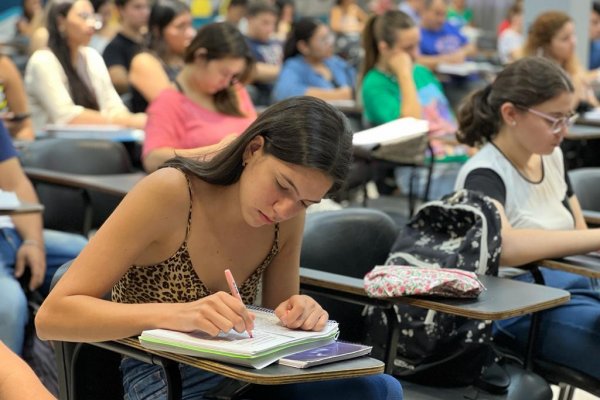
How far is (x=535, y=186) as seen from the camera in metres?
2.93

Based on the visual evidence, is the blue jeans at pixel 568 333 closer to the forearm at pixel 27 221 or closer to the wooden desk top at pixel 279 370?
the wooden desk top at pixel 279 370

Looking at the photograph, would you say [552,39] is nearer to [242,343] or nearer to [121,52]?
[121,52]

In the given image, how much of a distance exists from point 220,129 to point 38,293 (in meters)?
1.16

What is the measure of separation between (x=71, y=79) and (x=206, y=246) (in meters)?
3.28

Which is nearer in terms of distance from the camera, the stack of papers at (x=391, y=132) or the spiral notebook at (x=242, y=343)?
the spiral notebook at (x=242, y=343)

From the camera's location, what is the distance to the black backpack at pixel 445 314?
2406 millimetres

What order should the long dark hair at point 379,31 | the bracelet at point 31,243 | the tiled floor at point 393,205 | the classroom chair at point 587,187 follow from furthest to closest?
the long dark hair at point 379,31
the tiled floor at point 393,205
the classroom chair at point 587,187
the bracelet at point 31,243

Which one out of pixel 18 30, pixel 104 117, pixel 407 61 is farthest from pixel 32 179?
pixel 18 30

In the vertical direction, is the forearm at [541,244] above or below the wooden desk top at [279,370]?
below

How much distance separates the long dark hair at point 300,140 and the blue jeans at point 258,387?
14.4 inches

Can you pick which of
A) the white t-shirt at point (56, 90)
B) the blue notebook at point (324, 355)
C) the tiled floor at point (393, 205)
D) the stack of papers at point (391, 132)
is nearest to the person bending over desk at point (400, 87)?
the tiled floor at point (393, 205)

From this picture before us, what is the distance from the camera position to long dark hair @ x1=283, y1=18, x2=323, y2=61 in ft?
20.2

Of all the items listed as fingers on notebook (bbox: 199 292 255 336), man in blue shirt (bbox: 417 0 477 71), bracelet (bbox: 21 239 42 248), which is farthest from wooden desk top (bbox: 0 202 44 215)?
man in blue shirt (bbox: 417 0 477 71)

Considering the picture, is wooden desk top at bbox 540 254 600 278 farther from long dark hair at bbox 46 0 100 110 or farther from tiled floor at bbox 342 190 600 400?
long dark hair at bbox 46 0 100 110
